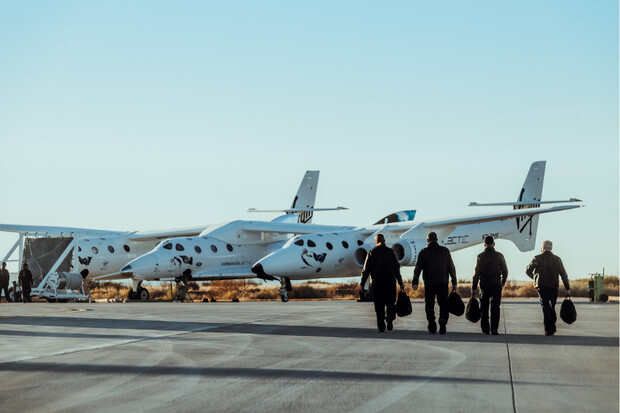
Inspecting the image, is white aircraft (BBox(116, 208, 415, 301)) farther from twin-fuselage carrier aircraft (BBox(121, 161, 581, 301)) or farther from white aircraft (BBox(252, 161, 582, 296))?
white aircraft (BBox(252, 161, 582, 296))

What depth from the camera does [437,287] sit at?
13.6 m

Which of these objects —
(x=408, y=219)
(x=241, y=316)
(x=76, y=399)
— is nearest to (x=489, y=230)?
(x=408, y=219)

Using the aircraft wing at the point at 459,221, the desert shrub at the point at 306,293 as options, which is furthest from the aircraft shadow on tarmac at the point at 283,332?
the desert shrub at the point at 306,293

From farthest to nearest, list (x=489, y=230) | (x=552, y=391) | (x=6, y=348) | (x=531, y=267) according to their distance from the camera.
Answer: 1. (x=489, y=230)
2. (x=531, y=267)
3. (x=6, y=348)
4. (x=552, y=391)

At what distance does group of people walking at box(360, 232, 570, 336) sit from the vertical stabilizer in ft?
113

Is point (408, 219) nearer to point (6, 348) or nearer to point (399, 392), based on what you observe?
point (6, 348)

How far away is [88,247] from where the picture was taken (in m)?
35.6

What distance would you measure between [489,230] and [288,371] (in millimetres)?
29812

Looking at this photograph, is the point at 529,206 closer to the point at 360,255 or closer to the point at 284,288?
the point at 360,255

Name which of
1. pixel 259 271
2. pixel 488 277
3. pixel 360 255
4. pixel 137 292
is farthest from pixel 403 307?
pixel 137 292

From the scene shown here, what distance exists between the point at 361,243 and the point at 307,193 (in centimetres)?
1463

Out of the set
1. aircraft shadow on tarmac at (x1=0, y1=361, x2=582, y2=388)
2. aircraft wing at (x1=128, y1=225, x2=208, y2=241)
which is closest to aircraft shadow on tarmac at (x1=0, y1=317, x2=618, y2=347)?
aircraft shadow on tarmac at (x1=0, y1=361, x2=582, y2=388)

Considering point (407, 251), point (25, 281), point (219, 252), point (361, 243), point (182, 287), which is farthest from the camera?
point (219, 252)

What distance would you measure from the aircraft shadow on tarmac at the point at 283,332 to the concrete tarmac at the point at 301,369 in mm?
30
